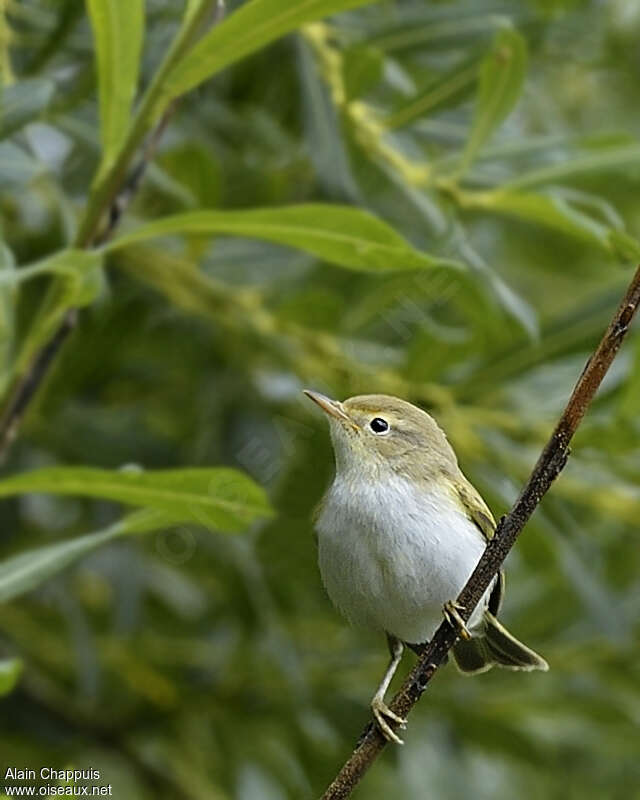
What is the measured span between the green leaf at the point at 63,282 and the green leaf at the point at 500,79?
2.82ft

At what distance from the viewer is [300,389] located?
3.12 meters

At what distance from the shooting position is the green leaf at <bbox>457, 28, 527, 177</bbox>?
2.68m

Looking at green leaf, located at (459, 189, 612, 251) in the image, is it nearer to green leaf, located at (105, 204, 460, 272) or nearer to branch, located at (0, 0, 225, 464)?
green leaf, located at (105, 204, 460, 272)

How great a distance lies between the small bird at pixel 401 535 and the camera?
2.09 metres

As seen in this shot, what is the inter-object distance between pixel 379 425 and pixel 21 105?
0.80 meters

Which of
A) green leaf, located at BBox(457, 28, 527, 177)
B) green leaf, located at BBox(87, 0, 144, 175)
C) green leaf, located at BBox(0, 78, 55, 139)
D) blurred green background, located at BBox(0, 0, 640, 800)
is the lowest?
blurred green background, located at BBox(0, 0, 640, 800)

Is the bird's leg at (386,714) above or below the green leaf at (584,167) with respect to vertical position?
below

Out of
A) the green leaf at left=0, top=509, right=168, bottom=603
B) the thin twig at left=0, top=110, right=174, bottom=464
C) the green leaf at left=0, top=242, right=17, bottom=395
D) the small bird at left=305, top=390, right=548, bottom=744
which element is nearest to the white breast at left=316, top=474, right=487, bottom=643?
the small bird at left=305, top=390, right=548, bottom=744

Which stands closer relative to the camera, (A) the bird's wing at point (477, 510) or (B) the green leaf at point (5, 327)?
(A) the bird's wing at point (477, 510)

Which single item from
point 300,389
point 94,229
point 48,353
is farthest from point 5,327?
point 300,389

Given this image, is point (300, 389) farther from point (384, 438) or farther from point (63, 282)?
point (63, 282)

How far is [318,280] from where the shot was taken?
333cm

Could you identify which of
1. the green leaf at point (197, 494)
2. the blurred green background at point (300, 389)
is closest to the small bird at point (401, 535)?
the green leaf at point (197, 494)

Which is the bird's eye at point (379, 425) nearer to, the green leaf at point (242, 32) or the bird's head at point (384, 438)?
the bird's head at point (384, 438)
